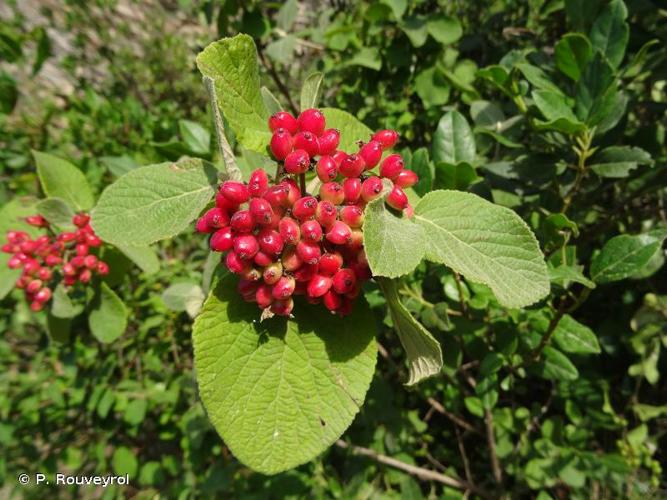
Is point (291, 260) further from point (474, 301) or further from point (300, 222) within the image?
point (474, 301)

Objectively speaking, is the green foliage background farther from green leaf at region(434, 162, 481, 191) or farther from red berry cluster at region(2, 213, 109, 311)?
red berry cluster at region(2, 213, 109, 311)

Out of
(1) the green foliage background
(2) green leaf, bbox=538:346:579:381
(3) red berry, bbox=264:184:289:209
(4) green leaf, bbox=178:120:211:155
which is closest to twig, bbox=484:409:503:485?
(1) the green foliage background

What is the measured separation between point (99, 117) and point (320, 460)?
9.13ft

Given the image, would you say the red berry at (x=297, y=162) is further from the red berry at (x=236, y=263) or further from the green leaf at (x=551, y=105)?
the green leaf at (x=551, y=105)

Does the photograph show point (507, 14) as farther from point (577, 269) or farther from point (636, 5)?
point (577, 269)

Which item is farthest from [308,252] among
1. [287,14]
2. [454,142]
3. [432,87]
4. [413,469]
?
[287,14]

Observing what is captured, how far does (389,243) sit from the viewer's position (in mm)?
694

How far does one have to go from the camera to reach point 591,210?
65.6 inches

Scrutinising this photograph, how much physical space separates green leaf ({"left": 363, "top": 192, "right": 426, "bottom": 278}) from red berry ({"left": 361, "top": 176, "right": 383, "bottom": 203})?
0.14 ft

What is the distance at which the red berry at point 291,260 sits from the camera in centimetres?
77

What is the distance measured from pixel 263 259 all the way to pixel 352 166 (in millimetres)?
228

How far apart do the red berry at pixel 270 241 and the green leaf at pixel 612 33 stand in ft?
3.13

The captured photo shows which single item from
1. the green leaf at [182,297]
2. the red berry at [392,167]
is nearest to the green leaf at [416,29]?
the red berry at [392,167]

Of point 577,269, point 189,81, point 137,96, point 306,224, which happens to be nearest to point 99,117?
point 137,96
